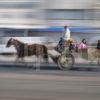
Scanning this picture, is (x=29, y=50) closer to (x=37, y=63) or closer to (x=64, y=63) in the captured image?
(x=37, y=63)

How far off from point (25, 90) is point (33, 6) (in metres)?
12.8

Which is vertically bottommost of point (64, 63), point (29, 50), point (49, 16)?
point (64, 63)

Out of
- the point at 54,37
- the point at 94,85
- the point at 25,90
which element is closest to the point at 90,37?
the point at 54,37

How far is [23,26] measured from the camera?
23.1 metres

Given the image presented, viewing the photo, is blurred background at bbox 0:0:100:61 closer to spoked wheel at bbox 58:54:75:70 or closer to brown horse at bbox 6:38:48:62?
brown horse at bbox 6:38:48:62

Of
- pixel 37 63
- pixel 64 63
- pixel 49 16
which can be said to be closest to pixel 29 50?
pixel 37 63

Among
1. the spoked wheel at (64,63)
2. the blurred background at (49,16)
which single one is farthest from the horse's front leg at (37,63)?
the blurred background at (49,16)

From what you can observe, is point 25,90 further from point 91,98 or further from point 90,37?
point 90,37

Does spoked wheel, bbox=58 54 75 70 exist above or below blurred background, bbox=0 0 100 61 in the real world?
below

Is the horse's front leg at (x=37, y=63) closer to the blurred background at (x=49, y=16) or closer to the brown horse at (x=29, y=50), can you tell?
the brown horse at (x=29, y=50)

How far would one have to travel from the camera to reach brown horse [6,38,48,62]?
18.2m

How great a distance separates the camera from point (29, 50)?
1852cm

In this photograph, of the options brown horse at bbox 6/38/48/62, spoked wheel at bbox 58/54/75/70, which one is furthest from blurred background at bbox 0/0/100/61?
spoked wheel at bbox 58/54/75/70

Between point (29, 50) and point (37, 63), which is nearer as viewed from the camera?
point (37, 63)
